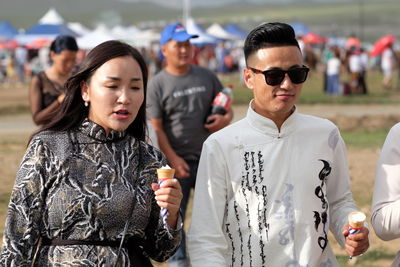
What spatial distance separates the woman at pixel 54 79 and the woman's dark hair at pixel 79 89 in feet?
11.2

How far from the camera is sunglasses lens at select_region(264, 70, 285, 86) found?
13.2 feet

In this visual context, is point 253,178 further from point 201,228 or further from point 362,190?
point 362,190

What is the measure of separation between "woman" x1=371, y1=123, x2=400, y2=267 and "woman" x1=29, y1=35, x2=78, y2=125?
3.95 metres

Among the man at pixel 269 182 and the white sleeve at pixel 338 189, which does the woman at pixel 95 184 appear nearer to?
the man at pixel 269 182

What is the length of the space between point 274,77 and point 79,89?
86 centimetres

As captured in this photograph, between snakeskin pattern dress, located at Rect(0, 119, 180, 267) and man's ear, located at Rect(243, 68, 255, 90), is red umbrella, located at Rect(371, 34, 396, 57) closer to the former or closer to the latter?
man's ear, located at Rect(243, 68, 255, 90)

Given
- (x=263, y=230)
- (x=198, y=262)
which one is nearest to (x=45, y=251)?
(x=198, y=262)

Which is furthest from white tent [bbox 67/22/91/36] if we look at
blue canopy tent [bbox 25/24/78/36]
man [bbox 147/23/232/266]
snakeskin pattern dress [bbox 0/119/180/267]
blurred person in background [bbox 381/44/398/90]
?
snakeskin pattern dress [bbox 0/119/180/267]

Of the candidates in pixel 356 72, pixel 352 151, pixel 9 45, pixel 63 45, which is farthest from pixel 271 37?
pixel 9 45

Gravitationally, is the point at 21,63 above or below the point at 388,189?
below

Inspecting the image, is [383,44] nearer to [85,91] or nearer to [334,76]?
[334,76]

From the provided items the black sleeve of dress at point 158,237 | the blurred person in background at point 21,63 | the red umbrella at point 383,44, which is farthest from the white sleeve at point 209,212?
the blurred person in background at point 21,63

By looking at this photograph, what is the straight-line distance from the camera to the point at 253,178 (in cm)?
407

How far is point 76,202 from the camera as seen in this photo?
12.1ft
